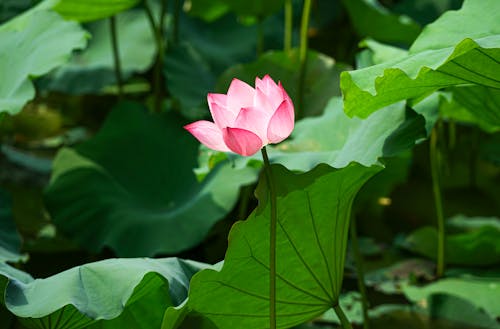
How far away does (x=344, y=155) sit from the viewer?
1577mm

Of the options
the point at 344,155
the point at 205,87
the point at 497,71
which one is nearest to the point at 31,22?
the point at 205,87

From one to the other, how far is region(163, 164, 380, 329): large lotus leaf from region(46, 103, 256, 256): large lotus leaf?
71cm

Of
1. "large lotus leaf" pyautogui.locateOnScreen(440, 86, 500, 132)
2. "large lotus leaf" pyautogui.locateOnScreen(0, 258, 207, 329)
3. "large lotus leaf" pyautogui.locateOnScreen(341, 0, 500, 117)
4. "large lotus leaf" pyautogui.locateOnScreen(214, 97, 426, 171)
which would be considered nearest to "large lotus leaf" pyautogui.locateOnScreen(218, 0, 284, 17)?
"large lotus leaf" pyautogui.locateOnScreen(214, 97, 426, 171)

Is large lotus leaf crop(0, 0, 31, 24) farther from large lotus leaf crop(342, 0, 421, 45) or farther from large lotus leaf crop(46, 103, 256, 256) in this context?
large lotus leaf crop(342, 0, 421, 45)

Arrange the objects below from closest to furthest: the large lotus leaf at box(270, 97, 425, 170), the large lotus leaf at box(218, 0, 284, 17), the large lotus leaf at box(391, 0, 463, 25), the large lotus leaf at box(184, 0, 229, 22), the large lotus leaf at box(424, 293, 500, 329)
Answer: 1. the large lotus leaf at box(270, 97, 425, 170)
2. the large lotus leaf at box(424, 293, 500, 329)
3. the large lotus leaf at box(218, 0, 284, 17)
4. the large lotus leaf at box(184, 0, 229, 22)
5. the large lotus leaf at box(391, 0, 463, 25)

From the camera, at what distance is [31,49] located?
1.99 m

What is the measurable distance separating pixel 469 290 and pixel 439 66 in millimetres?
1001

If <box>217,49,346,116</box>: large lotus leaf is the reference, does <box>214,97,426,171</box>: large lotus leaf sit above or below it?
above

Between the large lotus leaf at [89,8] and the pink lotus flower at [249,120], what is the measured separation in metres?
1.22

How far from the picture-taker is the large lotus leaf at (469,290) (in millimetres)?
2049

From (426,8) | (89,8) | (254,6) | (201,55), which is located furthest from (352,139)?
(426,8)

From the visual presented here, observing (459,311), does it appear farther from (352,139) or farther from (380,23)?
(380,23)

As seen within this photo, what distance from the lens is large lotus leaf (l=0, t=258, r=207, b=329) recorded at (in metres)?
1.27

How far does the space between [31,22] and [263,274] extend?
3.19ft
